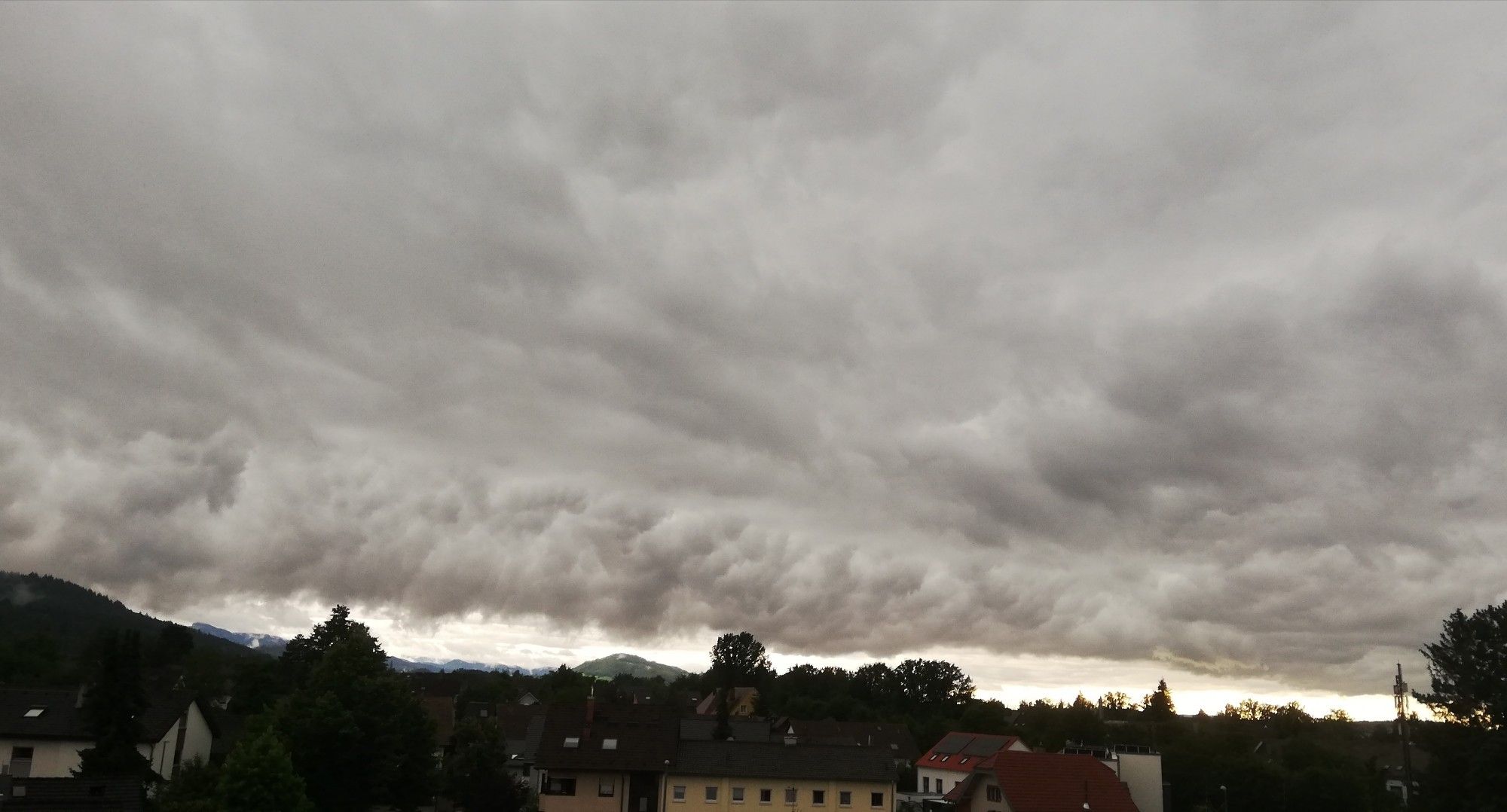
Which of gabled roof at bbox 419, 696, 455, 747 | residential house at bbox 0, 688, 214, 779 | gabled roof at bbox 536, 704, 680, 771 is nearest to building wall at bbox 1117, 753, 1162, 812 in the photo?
gabled roof at bbox 536, 704, 680, 771

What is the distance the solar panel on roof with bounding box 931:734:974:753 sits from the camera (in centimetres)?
9900

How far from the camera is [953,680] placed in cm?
17488

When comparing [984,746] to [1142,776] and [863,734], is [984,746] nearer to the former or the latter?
[1142,776]

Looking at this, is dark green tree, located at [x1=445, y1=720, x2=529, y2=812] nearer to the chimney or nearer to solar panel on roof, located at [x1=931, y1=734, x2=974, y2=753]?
the chimney

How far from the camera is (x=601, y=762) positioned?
63.1 meters

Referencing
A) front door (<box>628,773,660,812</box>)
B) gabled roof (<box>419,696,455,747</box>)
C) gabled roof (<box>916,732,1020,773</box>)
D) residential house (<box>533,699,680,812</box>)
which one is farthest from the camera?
gabled roof (<box>419,696,455,747</box>)

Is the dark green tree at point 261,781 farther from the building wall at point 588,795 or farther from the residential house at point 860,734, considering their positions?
the residential house at point 860,734

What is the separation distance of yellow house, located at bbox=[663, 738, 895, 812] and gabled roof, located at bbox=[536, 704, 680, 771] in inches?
61.3

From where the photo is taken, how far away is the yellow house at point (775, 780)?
64.1 meters

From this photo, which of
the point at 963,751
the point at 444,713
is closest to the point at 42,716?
the point at 444,713

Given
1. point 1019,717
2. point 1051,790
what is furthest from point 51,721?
point 1019,717

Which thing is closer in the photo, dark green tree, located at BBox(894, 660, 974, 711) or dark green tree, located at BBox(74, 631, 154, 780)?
dark green tree, located at BBox(74, 631, 154, 780)

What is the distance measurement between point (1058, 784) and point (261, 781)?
48936mm

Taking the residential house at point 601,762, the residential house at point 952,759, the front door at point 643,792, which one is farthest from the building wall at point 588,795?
the residential house at point 952,759
